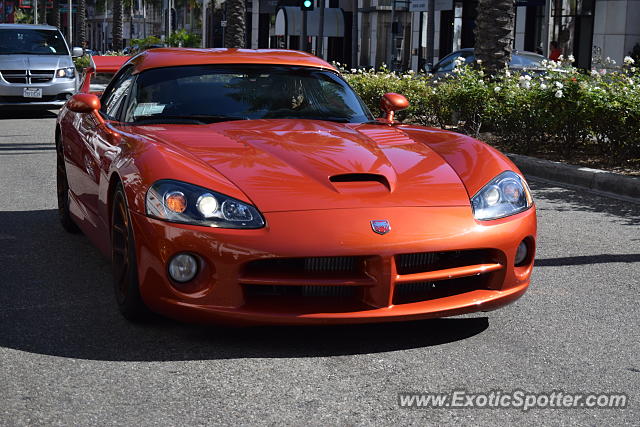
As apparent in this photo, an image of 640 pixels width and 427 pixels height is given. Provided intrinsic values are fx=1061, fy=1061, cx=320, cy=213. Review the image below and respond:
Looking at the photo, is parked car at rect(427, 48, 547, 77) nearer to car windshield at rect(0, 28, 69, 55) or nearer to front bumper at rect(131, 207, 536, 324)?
car windshield at rect(0, 28, 69, 55)

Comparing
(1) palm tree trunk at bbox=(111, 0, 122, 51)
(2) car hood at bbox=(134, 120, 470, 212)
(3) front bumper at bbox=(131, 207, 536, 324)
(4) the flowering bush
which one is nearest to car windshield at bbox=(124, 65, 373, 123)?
(2) car hood at bbox=(134, 120, 470, 212)

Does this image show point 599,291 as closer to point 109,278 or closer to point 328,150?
point 328,150

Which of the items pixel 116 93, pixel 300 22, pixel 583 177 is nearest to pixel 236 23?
pixel 300 22

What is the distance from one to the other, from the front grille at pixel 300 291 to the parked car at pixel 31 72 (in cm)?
1614

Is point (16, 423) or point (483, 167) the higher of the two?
point (483, 167)

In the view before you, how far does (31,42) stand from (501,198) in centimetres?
1769

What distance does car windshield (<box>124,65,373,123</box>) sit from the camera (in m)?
5.92

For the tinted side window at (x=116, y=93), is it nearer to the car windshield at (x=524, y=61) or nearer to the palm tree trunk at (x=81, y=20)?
the car windshield at (x=524, y=61)

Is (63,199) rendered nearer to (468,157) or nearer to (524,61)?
(468,157)

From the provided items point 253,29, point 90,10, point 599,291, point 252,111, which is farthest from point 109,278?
point 90,10

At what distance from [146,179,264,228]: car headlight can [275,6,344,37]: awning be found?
35.5 meters

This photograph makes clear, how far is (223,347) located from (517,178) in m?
1.68

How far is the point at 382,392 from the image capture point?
4086 millimetres

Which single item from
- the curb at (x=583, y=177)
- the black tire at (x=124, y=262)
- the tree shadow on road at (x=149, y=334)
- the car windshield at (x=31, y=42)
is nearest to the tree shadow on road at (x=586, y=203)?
the curb at (x=583, y=177)
